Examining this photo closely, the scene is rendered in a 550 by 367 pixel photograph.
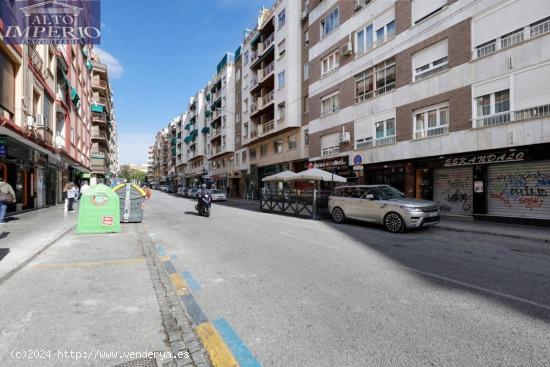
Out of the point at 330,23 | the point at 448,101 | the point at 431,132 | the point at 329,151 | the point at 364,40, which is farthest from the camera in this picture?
the point at 330,23

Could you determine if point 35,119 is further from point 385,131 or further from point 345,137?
point 385,131

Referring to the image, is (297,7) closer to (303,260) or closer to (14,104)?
(14,104)

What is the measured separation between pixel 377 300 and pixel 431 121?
45.3ft

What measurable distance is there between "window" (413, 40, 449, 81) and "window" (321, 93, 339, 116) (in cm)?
629

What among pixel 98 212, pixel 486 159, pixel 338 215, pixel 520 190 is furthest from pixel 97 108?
pixel 520 190

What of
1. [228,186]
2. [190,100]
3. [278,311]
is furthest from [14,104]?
[190,100]

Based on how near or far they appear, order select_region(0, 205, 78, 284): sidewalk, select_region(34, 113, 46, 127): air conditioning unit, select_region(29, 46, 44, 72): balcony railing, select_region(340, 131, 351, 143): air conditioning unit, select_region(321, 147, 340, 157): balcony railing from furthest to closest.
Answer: select_region(321, 147, 340, 157): balcony railing < select_region(340, 131, 351, 143): air conditioning unit < select_region(34, 113, 46, 127): air conditioning unit < select_region(29, 46, 44, 72): balcony railing < select_region(0, 205, 78, 284): sidewalk

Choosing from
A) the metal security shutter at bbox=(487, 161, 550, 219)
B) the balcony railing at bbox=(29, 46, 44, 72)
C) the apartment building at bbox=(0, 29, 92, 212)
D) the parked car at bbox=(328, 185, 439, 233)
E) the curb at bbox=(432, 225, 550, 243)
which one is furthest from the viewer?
the balcony railing at bbox=(29, 46, 44, 72)

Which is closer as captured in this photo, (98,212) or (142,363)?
(142,363)

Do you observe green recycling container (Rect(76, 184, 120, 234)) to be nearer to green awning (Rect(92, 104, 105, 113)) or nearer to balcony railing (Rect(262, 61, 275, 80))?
balcony railing (Rect(262, 61, 275, 80))

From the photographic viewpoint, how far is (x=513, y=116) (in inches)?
469

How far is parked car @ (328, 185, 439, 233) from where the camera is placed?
9.95 metres

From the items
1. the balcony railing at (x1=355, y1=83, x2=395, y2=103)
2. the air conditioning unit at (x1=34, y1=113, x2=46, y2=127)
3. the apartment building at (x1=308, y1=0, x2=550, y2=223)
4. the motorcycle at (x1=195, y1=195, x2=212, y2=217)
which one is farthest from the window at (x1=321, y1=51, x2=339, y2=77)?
the air conditioning unit at (x1=34, y1=113, x2=46, y2=127)

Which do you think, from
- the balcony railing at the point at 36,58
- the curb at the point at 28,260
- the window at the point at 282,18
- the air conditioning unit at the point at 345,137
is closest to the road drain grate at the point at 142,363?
the curb at the point at 28,260
